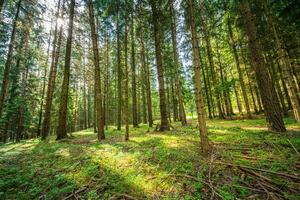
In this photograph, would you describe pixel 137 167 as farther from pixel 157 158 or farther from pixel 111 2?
pixel 111 2

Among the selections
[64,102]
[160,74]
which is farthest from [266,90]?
[64,102]

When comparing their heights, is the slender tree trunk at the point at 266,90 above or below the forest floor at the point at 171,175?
above

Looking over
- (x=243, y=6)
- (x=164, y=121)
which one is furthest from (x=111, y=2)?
(x=164, y=121)

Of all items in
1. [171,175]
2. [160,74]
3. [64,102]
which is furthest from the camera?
[64,102]

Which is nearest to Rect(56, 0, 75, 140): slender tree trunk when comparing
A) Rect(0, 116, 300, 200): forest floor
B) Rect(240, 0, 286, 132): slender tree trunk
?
Rect(0, 116, 300, 200): forest floor

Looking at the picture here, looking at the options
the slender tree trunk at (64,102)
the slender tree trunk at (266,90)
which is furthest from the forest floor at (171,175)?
the slender tree trunk at (64,102)

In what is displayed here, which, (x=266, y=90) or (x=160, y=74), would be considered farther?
(x=160, y=74)

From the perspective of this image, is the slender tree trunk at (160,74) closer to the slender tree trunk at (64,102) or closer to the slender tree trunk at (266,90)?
the slender tree trunk at (266,90)

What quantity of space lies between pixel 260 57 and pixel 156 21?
21.0 ft

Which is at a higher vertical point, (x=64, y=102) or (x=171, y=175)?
(x=64, y=102)

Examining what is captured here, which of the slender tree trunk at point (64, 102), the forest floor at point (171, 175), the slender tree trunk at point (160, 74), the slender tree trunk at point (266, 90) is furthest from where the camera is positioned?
the slender tree trunk at point (64, 102)

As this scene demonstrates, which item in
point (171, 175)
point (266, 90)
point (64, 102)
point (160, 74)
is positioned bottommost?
point (171, 175)

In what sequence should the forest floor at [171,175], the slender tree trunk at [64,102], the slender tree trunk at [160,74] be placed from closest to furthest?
1. the forest floor at [171,175]
2. the slender tree trunk at [160,74]
3. the slender tree trunk at [64,102]

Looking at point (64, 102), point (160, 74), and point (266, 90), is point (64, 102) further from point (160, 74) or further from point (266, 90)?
point (266, 90)
